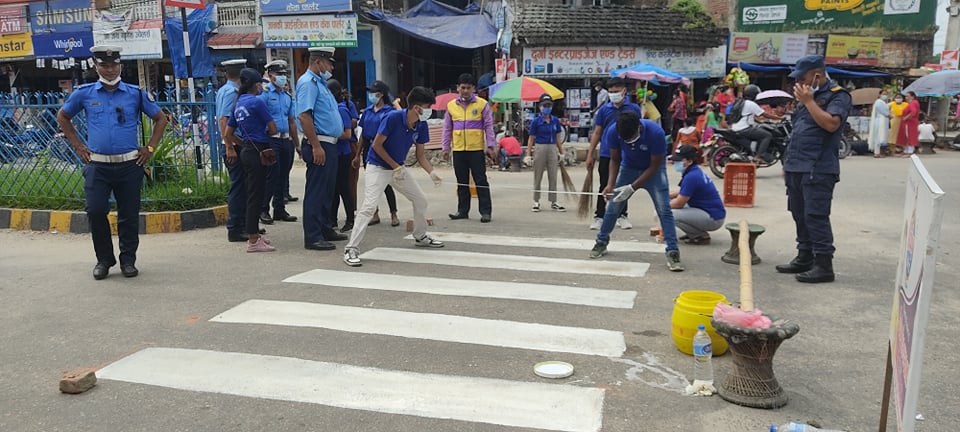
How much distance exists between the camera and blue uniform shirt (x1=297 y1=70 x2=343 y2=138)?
22.9ft

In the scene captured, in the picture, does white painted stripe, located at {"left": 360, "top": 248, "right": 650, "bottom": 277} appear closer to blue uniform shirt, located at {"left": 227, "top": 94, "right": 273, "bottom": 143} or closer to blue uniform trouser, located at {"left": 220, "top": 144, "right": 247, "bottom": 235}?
blue uniform trouser, located at {"left": 220, "top": 144, "right": 247, "bottom": 235}

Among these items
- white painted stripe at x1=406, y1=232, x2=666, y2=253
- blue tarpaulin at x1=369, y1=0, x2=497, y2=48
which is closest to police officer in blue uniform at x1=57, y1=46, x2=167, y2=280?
white painted stripe at x1=406, y1=232, x2=666, y2=253

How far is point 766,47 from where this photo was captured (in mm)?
21984

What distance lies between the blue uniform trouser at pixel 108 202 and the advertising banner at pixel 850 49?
72.2 ft

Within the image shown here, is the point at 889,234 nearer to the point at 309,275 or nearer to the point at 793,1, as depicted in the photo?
the point at 309,275

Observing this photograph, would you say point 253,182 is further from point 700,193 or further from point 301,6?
point 301,6

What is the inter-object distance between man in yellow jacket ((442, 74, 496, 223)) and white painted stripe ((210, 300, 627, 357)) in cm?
428

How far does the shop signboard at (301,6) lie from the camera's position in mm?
19859

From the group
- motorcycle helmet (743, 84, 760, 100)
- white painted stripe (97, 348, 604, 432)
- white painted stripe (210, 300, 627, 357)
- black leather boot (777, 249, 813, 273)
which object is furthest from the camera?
motorcycle helmet (743, 84, 760, 100)

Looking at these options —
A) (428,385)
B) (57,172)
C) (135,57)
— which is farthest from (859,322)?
(135,57)

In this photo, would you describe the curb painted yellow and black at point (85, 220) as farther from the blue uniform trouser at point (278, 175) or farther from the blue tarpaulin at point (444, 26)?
the blue tarpaulin at point (444, 26)

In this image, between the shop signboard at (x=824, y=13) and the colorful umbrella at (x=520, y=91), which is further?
the shop signboard at (x=824, y=13)

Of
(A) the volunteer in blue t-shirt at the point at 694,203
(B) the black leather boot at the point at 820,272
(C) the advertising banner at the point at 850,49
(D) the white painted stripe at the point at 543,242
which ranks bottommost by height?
(D) the white painted stripe at the point at 543,242

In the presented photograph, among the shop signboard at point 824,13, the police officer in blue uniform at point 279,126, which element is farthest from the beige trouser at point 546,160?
the shop signboard at point 824,13
